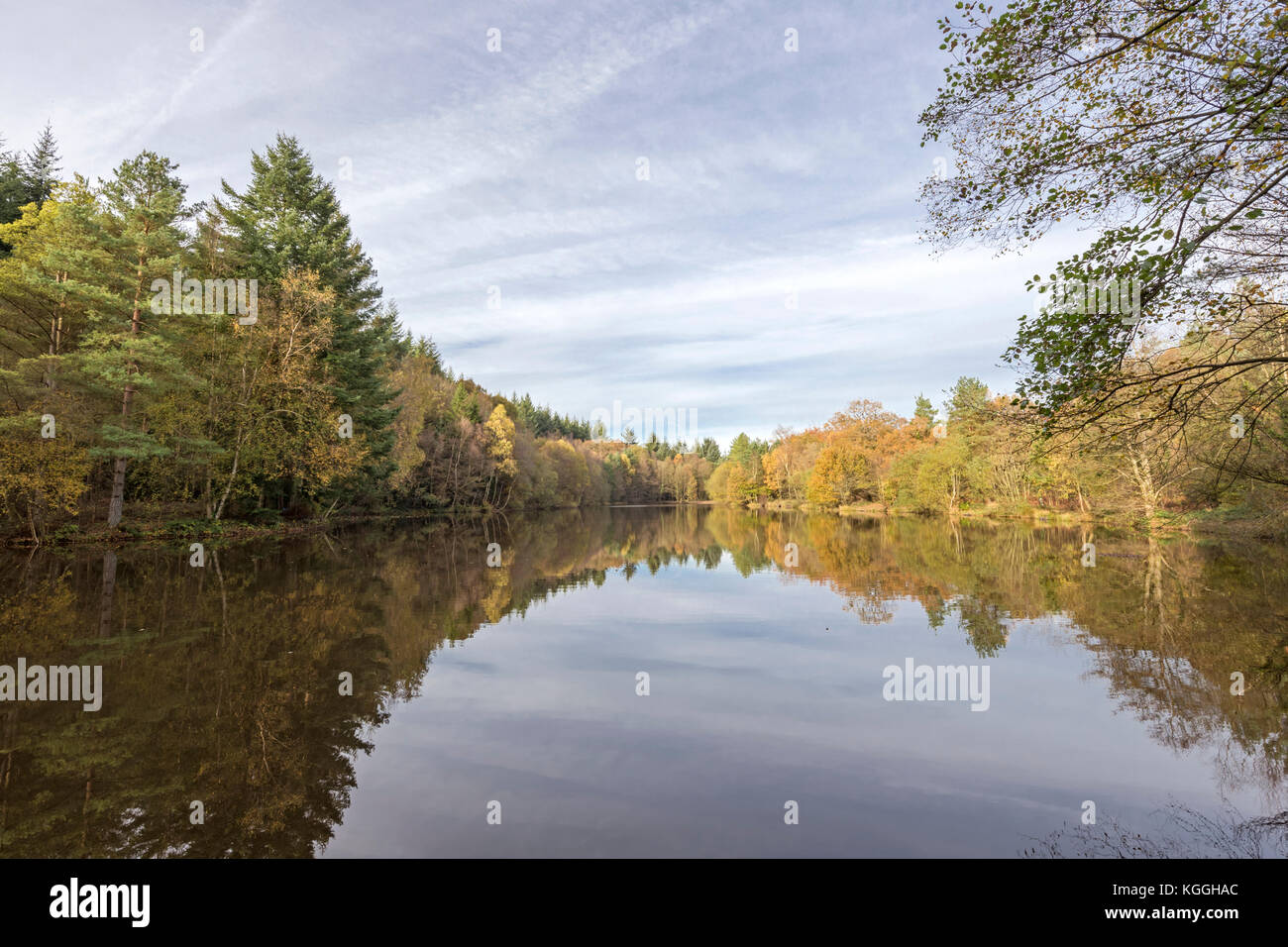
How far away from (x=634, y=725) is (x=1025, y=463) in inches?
221

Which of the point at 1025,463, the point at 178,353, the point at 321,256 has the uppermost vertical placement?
the point at 321,256

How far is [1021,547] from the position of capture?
23.2 m

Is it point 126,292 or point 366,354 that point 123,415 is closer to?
point 126,292

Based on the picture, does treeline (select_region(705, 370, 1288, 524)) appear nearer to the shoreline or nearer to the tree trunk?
the shoreline

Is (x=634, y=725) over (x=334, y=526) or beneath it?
beneath

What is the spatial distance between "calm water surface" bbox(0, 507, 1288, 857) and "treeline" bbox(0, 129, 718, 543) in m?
7.58

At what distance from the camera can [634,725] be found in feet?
20.2

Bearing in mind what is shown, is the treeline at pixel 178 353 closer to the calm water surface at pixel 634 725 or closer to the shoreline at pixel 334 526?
the shoreline at pixel 334 526

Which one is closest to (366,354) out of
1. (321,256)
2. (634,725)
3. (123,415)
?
(321,256)

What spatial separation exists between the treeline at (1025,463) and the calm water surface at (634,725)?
109 inches

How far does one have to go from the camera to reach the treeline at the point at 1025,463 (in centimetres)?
764

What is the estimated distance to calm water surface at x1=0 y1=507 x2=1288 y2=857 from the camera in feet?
13.6

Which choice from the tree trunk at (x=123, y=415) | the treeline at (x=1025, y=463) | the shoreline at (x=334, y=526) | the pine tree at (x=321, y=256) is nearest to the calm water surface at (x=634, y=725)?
the treeline at (x=1025, y=463)
